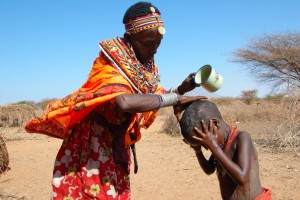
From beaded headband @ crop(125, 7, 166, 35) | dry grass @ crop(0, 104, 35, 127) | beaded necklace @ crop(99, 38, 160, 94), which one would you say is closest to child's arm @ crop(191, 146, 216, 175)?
beaded necklace @ crop(99, 38, 160, 94)

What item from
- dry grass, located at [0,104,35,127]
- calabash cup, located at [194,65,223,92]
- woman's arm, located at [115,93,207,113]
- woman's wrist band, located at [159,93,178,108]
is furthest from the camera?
dry grass, located at [0,104,35,127]

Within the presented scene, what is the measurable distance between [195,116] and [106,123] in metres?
0.46

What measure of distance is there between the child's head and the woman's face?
1.23 feet

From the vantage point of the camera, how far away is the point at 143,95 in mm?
1623

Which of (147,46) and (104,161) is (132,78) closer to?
(147,46)

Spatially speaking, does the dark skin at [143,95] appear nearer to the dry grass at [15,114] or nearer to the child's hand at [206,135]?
the child's hand at [206,135]

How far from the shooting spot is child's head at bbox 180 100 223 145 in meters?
1.78

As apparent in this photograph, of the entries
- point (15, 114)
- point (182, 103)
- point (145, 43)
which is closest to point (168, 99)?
point (182, 103)

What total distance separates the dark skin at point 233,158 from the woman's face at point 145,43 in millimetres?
496

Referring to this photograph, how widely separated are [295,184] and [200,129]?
3423 mm

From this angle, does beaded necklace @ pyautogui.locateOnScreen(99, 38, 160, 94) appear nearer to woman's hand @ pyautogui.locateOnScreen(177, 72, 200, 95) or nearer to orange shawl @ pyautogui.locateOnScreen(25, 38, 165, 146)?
orange shawl @ pyautogui.locateOnScreen(25, 38, 165, 146)

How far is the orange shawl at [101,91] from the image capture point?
164 centimetres

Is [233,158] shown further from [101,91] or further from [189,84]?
[101,91]

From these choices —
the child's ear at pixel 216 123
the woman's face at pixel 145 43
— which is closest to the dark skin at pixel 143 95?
the woman's face at pixel 145 43
